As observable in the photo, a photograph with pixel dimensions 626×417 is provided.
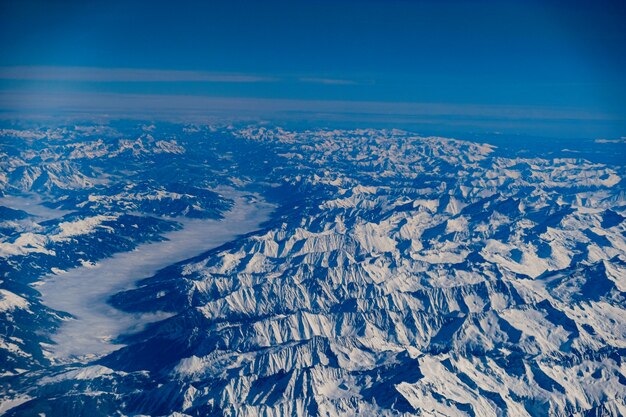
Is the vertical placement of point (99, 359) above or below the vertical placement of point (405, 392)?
below

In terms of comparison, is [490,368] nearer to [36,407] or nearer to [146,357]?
[146,357]

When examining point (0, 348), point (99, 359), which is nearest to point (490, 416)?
point (99, 359)

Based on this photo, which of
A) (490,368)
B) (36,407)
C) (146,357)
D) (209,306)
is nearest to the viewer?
(36,407)

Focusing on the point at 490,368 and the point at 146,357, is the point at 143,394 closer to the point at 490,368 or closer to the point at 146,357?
the point at 146,357

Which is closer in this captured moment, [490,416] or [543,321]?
[490,416]

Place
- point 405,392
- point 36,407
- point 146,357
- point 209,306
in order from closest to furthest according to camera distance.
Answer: point 405,392 → point 36,407 → point 146,357 → point 209,306

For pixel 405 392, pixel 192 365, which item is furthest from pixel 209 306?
pixel 405 392

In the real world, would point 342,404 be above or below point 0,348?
above

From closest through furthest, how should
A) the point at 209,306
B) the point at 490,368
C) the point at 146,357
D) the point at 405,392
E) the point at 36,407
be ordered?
the point at 405,392 < the point at 36,407 < the point at 490,368 < the point at 146,357 < the point at 209,306

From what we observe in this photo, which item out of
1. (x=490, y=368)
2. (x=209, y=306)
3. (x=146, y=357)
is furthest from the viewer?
(x=209, y=306)
